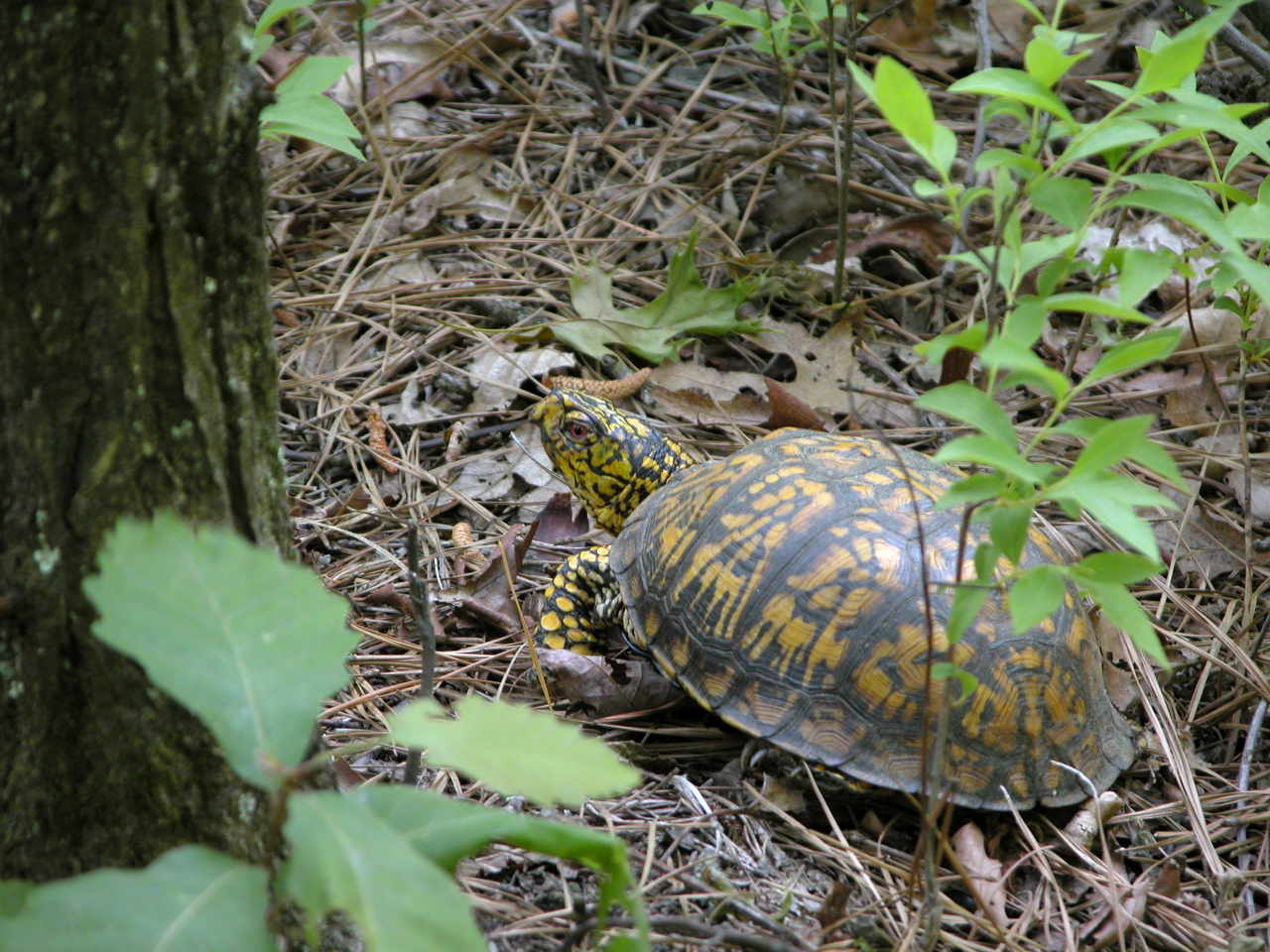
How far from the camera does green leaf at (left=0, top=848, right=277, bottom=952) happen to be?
968mm

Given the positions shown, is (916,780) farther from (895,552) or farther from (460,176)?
(460,176)

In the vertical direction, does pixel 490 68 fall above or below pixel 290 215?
above

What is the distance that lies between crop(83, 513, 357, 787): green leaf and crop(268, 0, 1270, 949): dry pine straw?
0.69m

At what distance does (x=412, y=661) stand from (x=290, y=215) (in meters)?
2.32

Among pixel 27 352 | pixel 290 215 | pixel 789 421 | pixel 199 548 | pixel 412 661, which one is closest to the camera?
pixel 199 548

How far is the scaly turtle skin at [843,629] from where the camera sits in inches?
91.7

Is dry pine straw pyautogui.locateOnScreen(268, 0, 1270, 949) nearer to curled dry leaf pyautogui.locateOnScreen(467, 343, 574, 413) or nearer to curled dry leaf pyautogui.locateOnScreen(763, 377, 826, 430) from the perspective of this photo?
curled dry leaf pyautogui.locateOnScreen(467, 343, 574, 413)

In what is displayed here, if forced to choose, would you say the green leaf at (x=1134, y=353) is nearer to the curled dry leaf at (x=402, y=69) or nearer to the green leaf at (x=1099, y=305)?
the green leaf at (x=1099, y=305)

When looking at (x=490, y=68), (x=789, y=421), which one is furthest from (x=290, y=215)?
(x=789, y=421)

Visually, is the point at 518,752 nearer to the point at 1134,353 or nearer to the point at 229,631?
the point at 229,631

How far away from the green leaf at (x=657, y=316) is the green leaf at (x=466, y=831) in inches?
101

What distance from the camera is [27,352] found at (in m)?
1.22

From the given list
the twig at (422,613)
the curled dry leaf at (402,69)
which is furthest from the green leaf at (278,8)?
the curled dry leaf at (402,69)

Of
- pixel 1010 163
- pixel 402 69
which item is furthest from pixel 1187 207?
pixel 402 69
